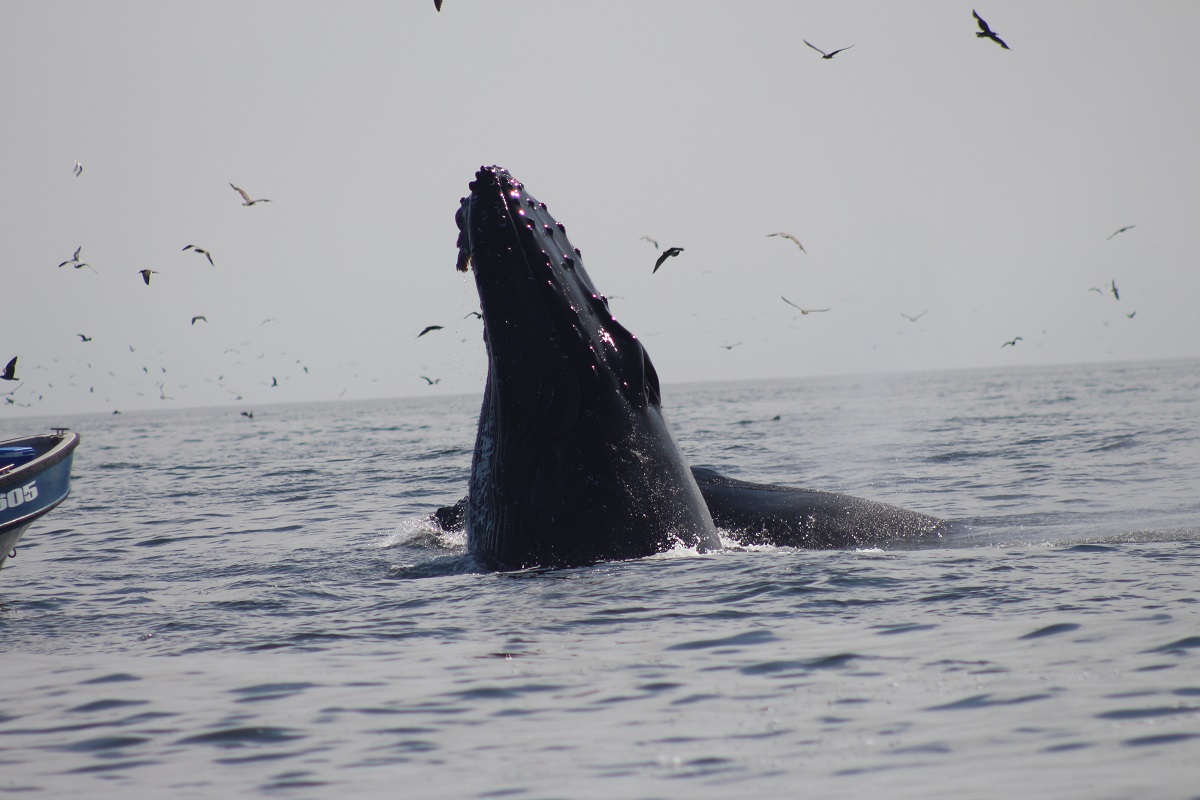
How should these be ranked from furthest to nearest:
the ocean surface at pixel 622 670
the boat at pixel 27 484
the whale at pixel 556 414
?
the boat at pixel 27 484, the whale at pixel 556 414, the ocean surface at pixel 622 670

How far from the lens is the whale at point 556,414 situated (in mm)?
6559

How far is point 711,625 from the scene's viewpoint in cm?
612

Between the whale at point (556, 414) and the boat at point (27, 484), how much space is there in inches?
181

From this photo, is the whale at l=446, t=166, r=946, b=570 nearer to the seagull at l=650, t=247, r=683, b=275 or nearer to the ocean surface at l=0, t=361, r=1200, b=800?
the ocean surface at l=0, t=361, r=1200, b=800

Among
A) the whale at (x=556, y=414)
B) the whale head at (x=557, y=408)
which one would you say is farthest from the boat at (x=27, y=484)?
the whale head at (x=557, y=408)

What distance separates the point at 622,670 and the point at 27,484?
22.0ft

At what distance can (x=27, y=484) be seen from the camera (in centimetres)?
1006

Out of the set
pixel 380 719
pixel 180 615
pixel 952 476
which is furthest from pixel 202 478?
pixel 380 719

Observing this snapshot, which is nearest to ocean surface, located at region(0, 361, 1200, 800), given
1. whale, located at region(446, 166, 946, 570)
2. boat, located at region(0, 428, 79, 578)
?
whale, located at region(446, 166, 946, 570)

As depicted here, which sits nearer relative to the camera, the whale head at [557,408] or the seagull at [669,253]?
the whale head at [557,408]

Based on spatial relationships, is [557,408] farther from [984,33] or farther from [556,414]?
[984,33]

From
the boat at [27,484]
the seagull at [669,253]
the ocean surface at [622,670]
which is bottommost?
the ocean surface at [622,670]

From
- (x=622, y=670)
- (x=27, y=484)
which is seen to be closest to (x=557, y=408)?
(x=622, y=670)

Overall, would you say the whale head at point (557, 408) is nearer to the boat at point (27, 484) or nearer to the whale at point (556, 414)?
the whale at point (556, 414)
